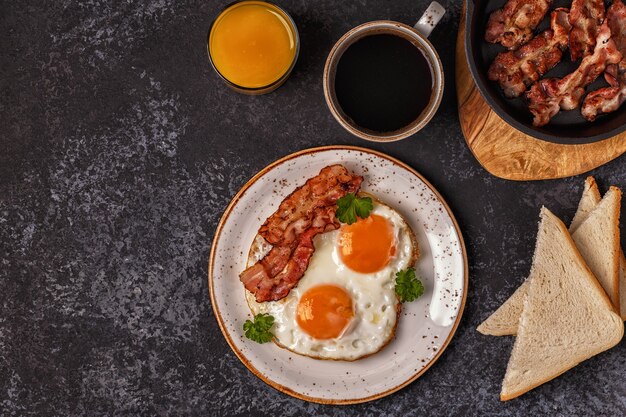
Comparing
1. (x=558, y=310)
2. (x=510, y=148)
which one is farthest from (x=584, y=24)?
(x=558, y=310)

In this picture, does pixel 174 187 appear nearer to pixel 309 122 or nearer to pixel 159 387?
pixel 309 122

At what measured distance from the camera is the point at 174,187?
2.65 m

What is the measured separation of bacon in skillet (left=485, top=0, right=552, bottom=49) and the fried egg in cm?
72

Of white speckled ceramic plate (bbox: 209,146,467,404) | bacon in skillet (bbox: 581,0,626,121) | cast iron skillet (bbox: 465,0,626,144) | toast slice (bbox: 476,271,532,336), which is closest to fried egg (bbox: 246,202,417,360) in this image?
white speckled ceramic plate (bbox: 209,146,467,404)

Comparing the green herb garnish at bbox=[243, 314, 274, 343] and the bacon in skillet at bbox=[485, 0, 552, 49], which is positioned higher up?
the bacon in skillet at bbox=[485, 0, 552, 49]

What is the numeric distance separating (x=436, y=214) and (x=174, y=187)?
101 centimetres

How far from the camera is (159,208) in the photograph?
2.65 meters

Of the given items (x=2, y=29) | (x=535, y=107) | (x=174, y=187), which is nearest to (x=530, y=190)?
(x=535, y=107)

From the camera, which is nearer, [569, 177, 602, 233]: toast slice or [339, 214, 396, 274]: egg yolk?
[339, 214, 396, 274]: egg yolk

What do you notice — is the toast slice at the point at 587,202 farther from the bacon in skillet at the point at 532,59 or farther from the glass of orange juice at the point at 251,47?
the glass of orange juice at the point at 251,47

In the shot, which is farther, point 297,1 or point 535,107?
point 297,1

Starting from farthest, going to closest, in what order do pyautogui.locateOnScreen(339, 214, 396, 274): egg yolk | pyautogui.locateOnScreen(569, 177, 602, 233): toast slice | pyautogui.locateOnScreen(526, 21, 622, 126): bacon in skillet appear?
pyautogui.locateOnScreen(569, 177, 602, 233): toast slice, pyautogui.locateOnScreen(339, 214, 396, 274): egg yolk, pyautogui.locateOnScreen(526, 21, 622, 126): bacon in skillet

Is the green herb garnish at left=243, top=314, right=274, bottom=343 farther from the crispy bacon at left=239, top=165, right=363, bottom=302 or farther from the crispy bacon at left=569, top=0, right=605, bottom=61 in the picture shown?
the crispy bacon at left=569, top=0, right=605, bottom=61

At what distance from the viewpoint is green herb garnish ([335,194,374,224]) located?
243 centimetres
